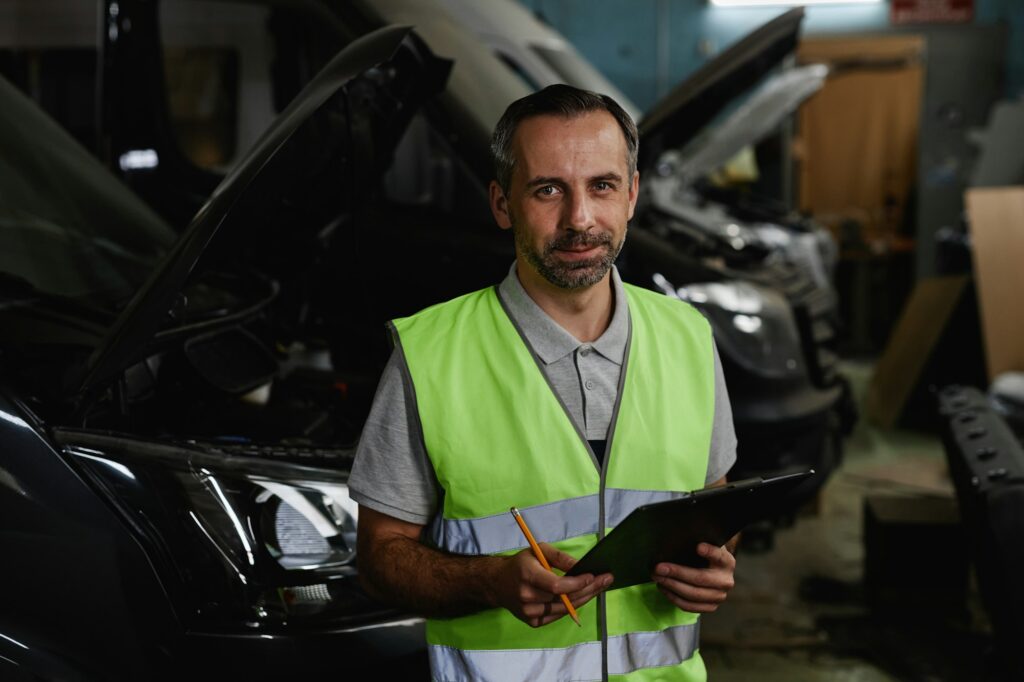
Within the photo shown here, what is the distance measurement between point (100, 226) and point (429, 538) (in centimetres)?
180

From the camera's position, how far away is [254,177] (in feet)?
7.25

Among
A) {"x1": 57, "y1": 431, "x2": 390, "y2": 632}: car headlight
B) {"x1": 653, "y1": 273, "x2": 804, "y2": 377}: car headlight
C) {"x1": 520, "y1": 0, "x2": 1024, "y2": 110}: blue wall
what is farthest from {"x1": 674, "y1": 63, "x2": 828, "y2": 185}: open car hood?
{"x1": 57, "y1": 431, "x2": 390, "y2": 632}: car headlight

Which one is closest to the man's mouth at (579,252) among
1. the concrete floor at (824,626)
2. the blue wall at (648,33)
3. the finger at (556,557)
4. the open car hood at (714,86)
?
the finger at (556,557)

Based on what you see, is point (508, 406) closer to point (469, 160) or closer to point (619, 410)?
point (619, 410)

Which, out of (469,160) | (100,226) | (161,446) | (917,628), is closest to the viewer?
(161,446)

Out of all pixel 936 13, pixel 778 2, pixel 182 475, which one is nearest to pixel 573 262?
pixel 182 475

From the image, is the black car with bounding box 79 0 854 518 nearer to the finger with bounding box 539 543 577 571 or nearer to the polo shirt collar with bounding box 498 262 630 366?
the polo shirt collar with bounding box 498 262 630 366

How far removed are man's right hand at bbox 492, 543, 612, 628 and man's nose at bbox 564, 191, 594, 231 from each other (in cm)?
44

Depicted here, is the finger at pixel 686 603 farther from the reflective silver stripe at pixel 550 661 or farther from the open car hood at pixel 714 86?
the open car hood at pixel 714 86

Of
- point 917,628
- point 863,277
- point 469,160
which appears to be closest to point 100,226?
point 469,160

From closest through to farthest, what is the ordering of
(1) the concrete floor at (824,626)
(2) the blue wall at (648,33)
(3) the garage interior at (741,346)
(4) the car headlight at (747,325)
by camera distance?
(3) the garage interior at (741,346) < (1) the concrete floor at (824,626) < (4) the car headlight at (747,325) < (2) the blue wall at (648,33)

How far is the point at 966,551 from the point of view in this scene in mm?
4152

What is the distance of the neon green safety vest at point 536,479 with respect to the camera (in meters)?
1.62

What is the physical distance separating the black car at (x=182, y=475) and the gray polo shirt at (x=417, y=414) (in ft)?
1.93
